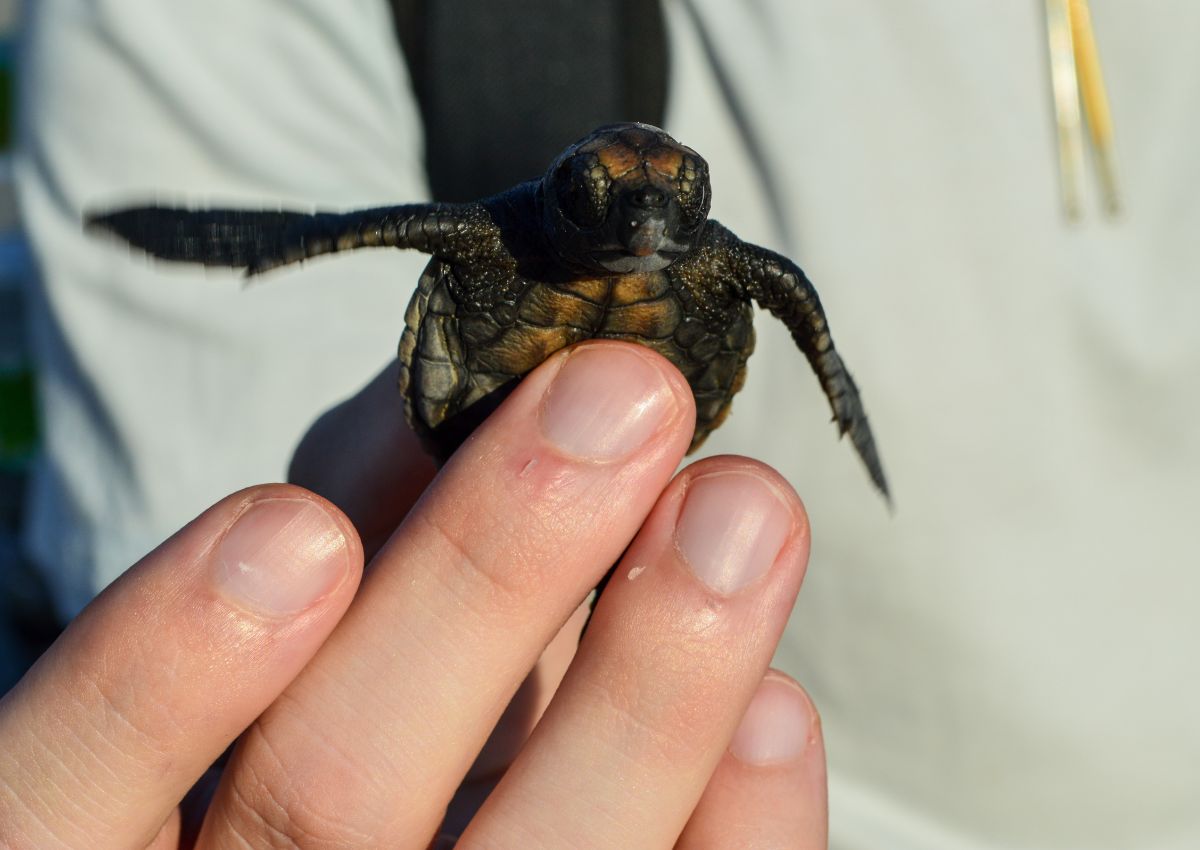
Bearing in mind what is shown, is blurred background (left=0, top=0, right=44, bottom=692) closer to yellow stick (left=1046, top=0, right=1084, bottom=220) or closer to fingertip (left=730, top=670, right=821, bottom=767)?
fingertip (left=730, top=670, right=821, bottom=767)

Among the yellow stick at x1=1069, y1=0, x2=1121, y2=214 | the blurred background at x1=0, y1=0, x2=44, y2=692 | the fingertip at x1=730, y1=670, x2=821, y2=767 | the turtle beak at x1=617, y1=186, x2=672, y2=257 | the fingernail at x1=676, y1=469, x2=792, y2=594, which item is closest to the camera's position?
the turtle beak at x1=617, y1=186, x2=672, y2=257

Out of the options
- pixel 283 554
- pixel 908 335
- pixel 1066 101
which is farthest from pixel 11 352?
pixel 1066 101

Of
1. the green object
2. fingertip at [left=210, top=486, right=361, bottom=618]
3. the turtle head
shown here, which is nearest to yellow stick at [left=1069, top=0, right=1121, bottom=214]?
the turtle head

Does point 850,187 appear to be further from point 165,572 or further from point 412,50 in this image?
point 165,572

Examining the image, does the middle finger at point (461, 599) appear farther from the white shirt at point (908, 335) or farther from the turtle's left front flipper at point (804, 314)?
the white shirt at point (908, 335)

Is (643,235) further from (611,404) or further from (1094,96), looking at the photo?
(1094,96)
